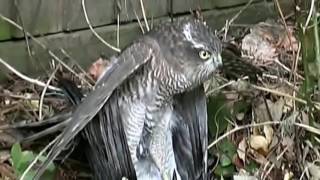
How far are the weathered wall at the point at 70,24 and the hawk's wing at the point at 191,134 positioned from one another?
1.74ft

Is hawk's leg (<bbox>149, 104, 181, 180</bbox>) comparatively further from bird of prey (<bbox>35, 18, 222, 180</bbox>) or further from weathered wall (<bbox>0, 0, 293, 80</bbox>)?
weathered wall (<bbox>0, 0, 293, 80</bbox>)

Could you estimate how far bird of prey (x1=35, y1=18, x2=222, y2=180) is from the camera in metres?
2.46

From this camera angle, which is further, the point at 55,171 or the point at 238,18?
Result: the point at 238,18

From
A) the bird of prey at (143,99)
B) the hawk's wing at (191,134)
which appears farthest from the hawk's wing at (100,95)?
the hawk's wing at (191,134)

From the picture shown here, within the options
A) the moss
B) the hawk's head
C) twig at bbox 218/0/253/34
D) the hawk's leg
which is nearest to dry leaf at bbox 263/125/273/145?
the hawk's leg

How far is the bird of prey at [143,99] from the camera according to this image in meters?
2.46

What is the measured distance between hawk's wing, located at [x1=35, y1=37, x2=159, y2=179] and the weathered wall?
2.00 feet

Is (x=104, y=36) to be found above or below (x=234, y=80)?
above

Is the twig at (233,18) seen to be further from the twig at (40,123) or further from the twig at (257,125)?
the twig at (40,123)

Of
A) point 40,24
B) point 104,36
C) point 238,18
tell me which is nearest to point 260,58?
point 238,18

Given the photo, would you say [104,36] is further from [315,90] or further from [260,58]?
[315,90]

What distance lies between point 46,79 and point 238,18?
0.76 meters

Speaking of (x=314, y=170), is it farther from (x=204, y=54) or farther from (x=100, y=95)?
(x=100, y=95)

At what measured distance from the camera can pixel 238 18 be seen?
3.50 metres
